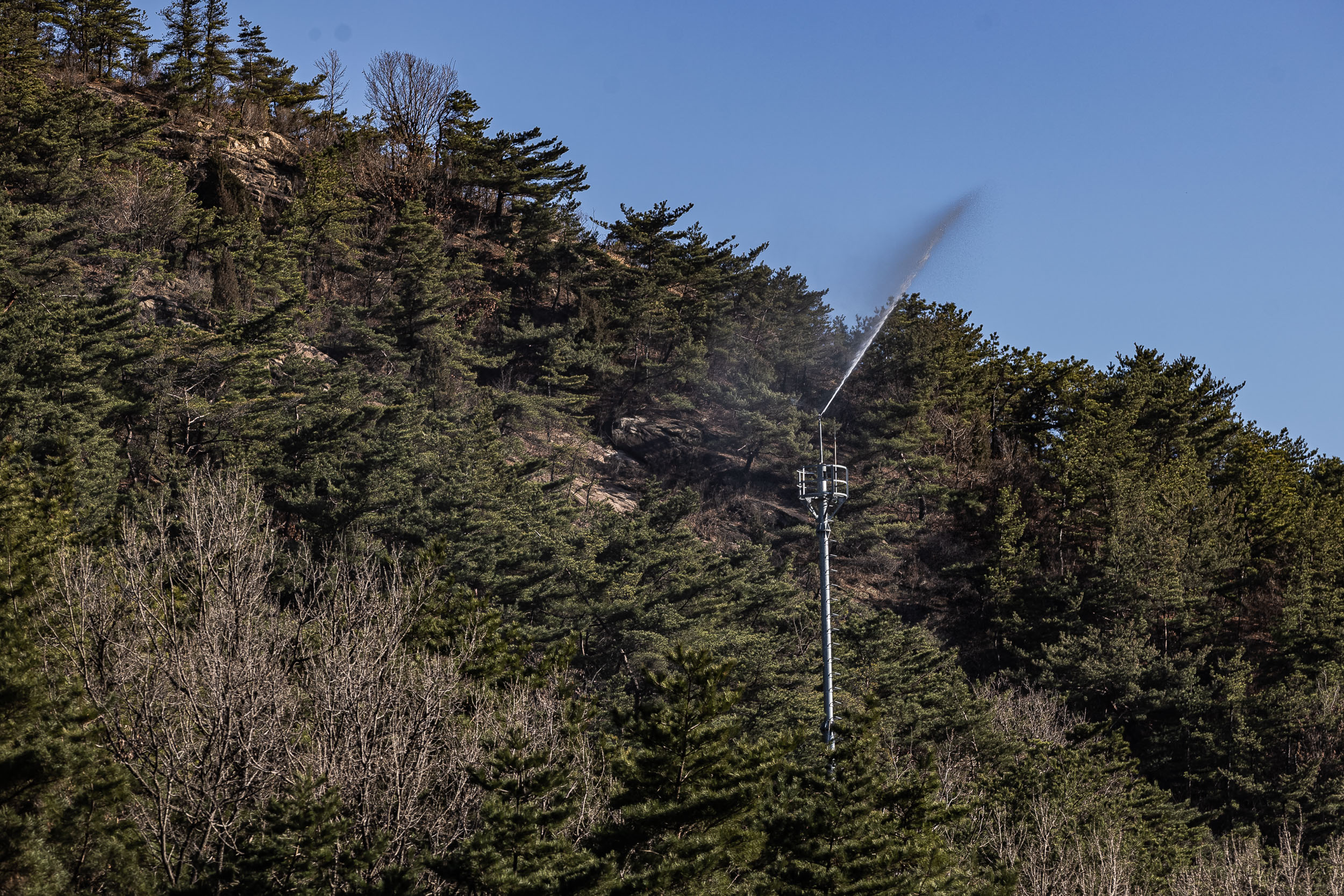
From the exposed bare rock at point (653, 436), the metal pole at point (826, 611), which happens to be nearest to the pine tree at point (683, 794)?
the metal pole at point (826, 611)

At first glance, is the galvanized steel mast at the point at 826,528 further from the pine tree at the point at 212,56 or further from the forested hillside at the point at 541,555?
the pine tree at the point at 212,56

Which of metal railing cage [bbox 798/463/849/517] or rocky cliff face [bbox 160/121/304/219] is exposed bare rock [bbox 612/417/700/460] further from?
metal railing cage [bbox 798/463/849/517]

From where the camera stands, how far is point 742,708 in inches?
1027

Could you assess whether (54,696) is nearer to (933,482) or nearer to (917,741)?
(917,741)

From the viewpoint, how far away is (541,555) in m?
30.7

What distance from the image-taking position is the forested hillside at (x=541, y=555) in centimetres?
1430

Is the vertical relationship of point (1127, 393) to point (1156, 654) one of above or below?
above

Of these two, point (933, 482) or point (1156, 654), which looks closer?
point (1156, 654)

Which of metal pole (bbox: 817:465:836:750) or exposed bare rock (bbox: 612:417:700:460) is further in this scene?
exposed bare rock (bbox: 612:417:700:460)

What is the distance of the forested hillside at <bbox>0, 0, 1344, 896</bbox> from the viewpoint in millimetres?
14305

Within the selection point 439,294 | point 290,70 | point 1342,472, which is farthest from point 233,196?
point 1342,472

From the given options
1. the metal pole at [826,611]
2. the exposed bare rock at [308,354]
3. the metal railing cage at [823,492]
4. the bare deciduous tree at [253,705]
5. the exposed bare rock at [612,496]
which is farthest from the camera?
the exposed bare rock at [612,496]

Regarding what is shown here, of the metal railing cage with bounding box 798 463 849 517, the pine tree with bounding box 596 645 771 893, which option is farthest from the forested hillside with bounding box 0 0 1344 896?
the metal railing cage with bounding box 798 463 849 517

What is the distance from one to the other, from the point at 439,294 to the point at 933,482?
79.1ft
